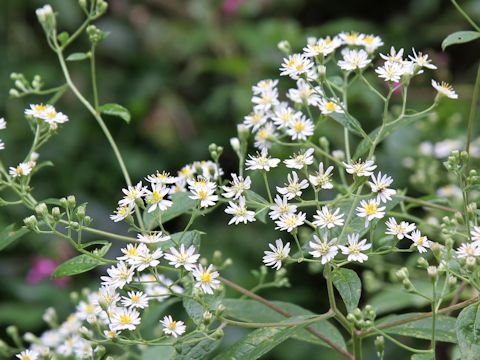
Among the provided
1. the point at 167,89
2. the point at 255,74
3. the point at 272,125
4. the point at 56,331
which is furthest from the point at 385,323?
the point at 167,89

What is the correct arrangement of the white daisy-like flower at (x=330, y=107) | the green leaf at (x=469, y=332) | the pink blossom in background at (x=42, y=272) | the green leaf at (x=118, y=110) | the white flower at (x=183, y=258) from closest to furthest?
the green leaf at (x=469, y=332), the white flower at (x=183, y=258), the white daisy-like flower at (x=330, y=107), the green leaf at (x=118, y=110), the pink blossom in background at (x=42, y=272)

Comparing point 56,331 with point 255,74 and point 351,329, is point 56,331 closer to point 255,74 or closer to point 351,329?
point 351,329

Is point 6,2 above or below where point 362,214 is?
below

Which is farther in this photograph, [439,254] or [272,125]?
[272,125]

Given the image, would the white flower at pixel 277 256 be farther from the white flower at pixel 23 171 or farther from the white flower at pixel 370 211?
the white flower at pixel 23 171

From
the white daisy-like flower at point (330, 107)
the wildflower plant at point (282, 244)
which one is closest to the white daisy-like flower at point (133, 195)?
the wildflower plant at point (282, 244)

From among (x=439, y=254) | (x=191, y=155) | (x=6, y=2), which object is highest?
(x=439, y=254)

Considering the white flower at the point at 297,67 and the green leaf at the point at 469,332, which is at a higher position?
the white flower at the point at 297,67
